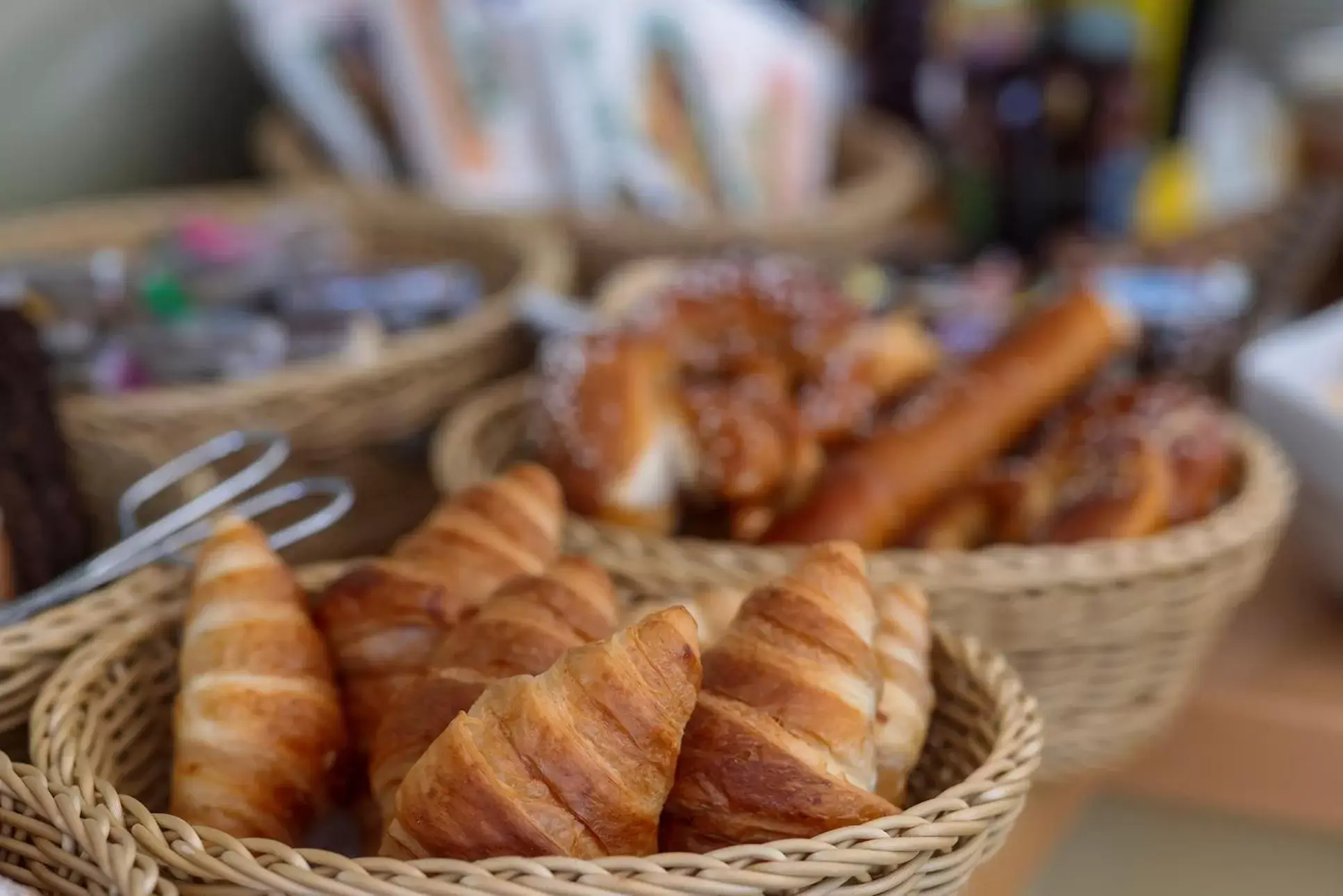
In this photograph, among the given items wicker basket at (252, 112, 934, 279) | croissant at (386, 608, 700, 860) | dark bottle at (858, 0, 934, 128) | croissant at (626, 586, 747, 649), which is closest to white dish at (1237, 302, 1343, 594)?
wicker basket at (252, 112, 934, 279)

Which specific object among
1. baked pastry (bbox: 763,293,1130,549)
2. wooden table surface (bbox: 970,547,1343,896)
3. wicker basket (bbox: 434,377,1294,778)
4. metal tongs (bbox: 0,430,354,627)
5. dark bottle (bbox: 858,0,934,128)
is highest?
dark bottle (bbox: 858,0,934,128)

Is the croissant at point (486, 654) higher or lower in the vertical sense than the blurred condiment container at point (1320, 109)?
lower

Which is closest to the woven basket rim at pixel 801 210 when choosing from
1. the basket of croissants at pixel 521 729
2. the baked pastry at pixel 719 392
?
the baked pastry at pixel 719 392

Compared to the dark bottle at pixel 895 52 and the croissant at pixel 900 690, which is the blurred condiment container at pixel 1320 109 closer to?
the dark bottle at pixel 895 52

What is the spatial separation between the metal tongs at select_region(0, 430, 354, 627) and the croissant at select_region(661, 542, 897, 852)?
29 cm

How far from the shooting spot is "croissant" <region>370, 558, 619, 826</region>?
510 millimetres

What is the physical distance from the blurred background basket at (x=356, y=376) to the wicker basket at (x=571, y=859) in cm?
28

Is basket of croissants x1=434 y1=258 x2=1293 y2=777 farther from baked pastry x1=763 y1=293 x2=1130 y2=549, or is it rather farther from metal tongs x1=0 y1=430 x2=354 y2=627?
metal tongs x1=0 y1=430 x2=354 y2=627

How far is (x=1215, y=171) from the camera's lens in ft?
5.19

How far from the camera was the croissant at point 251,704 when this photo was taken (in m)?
0.52

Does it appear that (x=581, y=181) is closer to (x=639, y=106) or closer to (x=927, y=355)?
(x=639, y=106)

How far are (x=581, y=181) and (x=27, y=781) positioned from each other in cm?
95

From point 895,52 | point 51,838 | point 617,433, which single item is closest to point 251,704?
point 51,838

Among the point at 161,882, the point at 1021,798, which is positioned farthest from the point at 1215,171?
the point at 161,882
